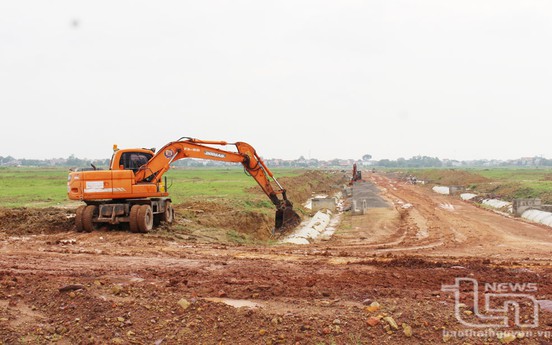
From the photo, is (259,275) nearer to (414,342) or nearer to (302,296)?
(302,296)

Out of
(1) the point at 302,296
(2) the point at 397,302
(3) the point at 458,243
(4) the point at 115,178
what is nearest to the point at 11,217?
(4) the point at 115,178

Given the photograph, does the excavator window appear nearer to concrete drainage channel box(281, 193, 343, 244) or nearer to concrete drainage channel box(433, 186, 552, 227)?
concrete drainage channel box(281, 193, 343, 244)

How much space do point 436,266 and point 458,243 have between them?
7143mm

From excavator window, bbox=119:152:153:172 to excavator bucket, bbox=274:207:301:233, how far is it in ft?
17.1

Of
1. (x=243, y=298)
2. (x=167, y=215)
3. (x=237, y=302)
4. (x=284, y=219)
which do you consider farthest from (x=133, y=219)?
(x=237, y=302)

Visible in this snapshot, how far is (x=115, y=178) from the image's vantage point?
14.1 m

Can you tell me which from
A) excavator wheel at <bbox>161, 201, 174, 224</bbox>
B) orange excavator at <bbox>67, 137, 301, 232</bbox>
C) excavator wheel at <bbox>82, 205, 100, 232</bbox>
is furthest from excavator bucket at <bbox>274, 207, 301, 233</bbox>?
excavator wheel at <bbox>82, 205, 100, 232</bbox>

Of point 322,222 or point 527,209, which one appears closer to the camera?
point 322,222

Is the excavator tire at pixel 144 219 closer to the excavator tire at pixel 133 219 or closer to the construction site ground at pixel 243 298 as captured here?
the excavator tire at pixel 133 219

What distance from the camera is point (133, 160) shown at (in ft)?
49.3

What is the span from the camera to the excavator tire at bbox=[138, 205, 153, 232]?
1414 cm

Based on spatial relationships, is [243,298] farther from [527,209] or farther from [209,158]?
[527,209]

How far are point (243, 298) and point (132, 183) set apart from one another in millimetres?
8906

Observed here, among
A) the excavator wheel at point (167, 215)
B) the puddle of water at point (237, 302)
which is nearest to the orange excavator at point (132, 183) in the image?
the excavator wheel at point (167, 215)
